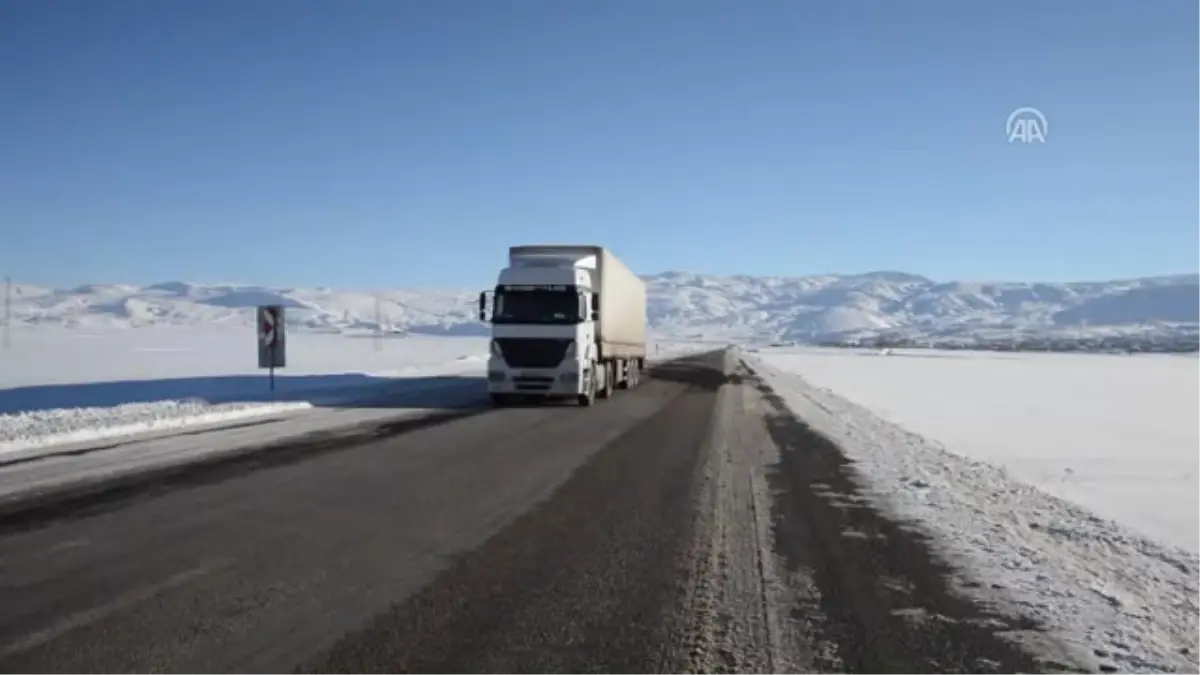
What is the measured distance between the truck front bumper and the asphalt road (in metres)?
11.6

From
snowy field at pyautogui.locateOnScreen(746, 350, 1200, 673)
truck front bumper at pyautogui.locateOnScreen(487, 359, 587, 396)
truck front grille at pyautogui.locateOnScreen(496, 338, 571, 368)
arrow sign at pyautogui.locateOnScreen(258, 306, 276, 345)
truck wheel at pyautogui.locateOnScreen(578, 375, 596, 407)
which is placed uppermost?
arrow sign at pyautogui.locateOnScreen(258, 306, 276, 345)

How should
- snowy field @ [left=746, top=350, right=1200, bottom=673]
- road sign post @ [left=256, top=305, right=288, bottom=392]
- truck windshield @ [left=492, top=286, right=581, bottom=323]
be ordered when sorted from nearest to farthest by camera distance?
snowy field @ [left=746, top=350, right=1200, bottom=673] → truck windshield @ [left=492, top=286, right=581, bottom=323] → road sign post @ [left=256, top=305, right=288, bottom=392]

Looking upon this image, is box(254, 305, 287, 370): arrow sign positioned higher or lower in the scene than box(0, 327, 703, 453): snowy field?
higher

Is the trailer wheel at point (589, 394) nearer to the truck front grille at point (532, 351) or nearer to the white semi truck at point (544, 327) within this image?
the white semi truck at point (544, 327)

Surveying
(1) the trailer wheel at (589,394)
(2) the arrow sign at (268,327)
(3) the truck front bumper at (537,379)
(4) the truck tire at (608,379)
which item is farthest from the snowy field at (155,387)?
(4) the truck tire at (608,379)

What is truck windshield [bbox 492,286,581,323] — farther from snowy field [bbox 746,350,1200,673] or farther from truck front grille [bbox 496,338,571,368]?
snowy field [bbox 746,350,1200,673]

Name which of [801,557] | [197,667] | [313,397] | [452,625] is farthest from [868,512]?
[313,397]

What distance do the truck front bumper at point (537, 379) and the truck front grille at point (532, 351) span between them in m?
0.15

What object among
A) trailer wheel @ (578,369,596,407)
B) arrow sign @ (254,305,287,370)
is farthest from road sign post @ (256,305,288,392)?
trailer wheel @ (578,369,596,407)

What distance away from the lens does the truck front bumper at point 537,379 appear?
24.6 m

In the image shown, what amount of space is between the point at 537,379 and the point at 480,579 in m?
17.8

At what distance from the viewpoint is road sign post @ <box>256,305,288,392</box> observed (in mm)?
26094

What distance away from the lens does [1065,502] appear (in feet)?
36.7

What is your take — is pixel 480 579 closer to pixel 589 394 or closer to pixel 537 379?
pixel 537 379
